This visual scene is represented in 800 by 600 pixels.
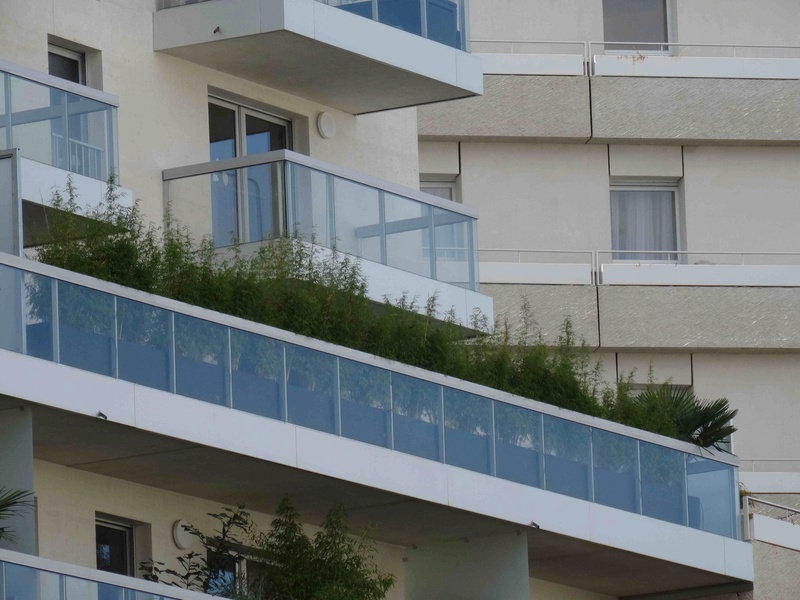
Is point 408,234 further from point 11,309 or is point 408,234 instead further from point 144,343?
point 11,309

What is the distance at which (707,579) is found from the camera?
30.4 m

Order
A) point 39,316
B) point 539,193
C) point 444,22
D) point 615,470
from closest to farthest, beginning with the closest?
point 39,316
point 615,470
point 444,22
point 539,193

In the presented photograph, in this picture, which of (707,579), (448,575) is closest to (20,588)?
(448,575)

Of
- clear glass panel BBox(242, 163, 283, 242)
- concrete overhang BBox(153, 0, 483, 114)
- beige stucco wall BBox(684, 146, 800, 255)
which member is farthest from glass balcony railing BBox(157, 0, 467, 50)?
beige stucco wall BBox(684, 146, 800, 255)

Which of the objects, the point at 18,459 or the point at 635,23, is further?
the point at 635,23

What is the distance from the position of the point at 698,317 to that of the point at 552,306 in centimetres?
240

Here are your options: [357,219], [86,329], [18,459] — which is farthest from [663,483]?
[18,459]

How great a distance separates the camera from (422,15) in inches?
1187

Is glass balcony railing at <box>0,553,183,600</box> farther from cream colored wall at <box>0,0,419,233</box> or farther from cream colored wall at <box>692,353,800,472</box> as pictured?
cream colored wall at <box>692,353,800,472</box>

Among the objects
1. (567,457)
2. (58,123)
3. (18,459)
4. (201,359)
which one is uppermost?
(58,123)

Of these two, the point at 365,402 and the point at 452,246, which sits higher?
the point at 452,246

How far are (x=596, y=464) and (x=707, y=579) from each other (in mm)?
2983

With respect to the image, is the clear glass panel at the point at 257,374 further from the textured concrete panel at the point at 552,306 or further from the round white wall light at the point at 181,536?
the textured concrete panel at the point at 552,306

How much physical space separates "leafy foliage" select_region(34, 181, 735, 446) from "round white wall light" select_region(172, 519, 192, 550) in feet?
7.84
